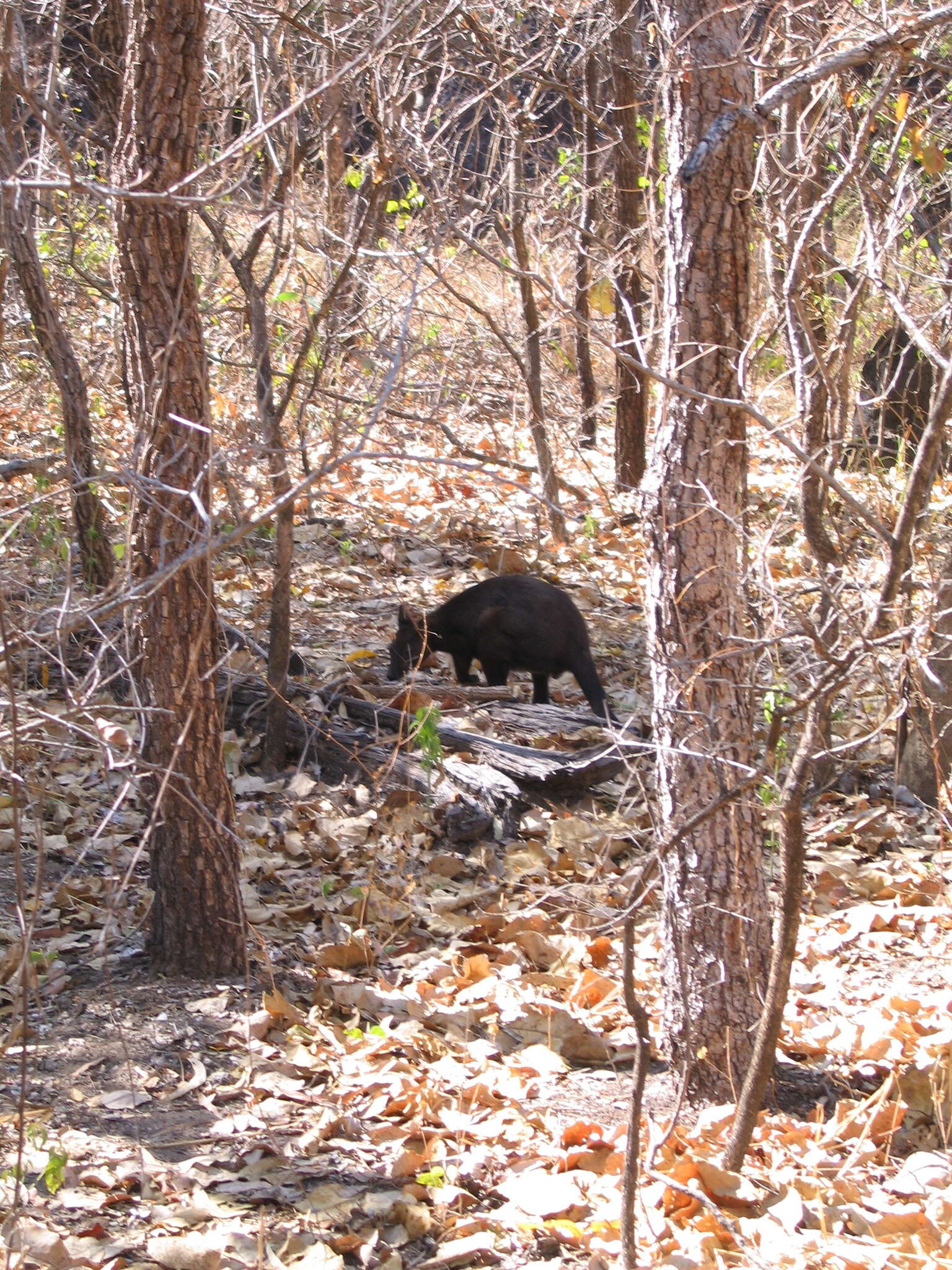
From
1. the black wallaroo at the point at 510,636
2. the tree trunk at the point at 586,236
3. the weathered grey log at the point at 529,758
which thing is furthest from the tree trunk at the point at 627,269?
the weathered grey log at the point at 529,758

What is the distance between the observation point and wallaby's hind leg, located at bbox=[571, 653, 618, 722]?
8.07m

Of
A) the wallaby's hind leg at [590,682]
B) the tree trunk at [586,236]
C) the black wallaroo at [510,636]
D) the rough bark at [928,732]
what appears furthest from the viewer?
the tree trunk at [586,236]

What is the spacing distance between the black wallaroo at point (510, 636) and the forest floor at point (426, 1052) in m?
1.10

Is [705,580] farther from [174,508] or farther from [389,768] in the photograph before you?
[389,768]

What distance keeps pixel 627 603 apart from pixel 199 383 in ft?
20.2

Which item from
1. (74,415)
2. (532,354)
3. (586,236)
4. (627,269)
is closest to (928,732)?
(74,415)

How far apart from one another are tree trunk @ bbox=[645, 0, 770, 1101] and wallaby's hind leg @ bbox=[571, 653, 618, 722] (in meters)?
3.81

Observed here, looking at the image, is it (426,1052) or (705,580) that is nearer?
(705,580)

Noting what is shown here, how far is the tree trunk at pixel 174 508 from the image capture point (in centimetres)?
432

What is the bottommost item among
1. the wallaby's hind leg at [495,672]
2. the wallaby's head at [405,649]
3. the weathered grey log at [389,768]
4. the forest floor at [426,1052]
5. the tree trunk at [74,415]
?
the forest floor at [426,1052]

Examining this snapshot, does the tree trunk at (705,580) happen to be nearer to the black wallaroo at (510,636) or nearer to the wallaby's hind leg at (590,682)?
the black wallaroo at (510,636)

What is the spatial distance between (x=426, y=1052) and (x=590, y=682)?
3903mm

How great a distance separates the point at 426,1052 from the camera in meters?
4.59

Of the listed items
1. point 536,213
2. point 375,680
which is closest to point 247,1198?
point 375,680
